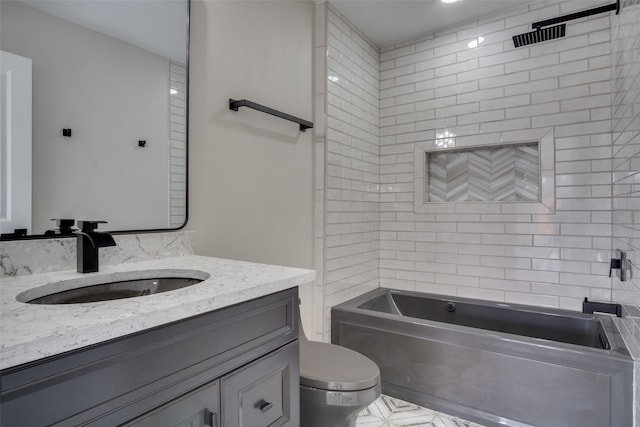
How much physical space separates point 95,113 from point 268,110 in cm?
88

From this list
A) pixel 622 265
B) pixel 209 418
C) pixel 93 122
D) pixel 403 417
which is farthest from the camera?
pixel 403 417

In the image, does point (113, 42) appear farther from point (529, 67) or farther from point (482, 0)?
point (529, 67)

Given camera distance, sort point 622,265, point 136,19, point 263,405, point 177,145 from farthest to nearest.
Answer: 1. point 622,265
2. point 177,145
3. point 136,19
4. point 263,405

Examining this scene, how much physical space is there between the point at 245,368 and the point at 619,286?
2253 millimetres

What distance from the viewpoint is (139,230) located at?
4.48 ft

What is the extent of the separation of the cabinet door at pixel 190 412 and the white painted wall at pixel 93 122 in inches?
30.2

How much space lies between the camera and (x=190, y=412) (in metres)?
0.79

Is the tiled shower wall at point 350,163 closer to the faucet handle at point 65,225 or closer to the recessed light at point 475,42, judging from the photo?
the recessed light at point 475,42

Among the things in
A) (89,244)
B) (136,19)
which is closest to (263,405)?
(89,244)

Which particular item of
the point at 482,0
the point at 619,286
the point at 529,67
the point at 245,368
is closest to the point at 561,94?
the point at 529,67

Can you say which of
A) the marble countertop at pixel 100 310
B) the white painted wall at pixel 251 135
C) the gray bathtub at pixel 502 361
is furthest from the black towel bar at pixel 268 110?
the gray bathtub at pixel 502 361

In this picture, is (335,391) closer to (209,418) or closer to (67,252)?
(209,418)

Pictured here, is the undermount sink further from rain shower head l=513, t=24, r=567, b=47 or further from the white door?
rain shower head l=513, t=24, r=567, b=47

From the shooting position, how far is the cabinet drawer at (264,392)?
891 millimetres
